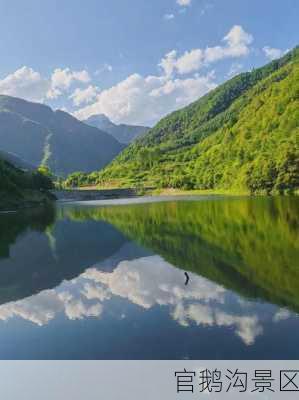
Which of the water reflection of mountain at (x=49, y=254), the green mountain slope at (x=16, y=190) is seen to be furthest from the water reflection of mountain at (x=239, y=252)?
the green mountain slope at (x=16, y=190)

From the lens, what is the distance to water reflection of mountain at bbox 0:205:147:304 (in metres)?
39.2

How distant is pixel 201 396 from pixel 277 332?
8.41 m

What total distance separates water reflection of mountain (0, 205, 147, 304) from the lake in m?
0.15

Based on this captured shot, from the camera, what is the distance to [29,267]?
152ft

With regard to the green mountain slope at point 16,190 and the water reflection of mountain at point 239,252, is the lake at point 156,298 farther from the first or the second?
the green mountain slope at point 16,190

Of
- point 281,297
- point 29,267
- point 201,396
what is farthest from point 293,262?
point 29,267

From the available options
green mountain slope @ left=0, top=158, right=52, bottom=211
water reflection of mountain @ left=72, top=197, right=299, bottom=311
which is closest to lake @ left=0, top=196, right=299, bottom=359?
water reflection of mountain @ left=72, top=197, right=299, bottom=311

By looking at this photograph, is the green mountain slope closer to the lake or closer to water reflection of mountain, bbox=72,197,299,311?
water reflection of mountain, bbox=72,197,299,311

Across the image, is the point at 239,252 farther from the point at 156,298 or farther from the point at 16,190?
the point at 16,190

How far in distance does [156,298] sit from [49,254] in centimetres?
2634

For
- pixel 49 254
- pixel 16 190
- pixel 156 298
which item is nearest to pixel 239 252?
pixel 156 298

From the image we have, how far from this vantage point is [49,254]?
53.9m

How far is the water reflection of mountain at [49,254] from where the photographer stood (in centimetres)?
3922

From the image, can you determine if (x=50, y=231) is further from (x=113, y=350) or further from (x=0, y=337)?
(x=113, y=350)
